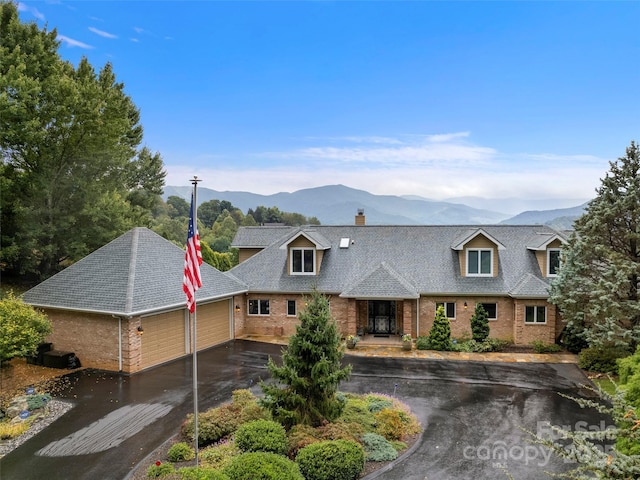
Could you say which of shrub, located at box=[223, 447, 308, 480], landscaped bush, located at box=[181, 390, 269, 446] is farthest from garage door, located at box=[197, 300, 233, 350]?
shrub, located at box=[223, 447, 308, 480]

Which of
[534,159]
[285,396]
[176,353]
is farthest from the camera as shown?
[534,159]

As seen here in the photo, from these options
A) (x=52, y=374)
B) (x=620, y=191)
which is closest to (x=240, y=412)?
(x=52, y=374)

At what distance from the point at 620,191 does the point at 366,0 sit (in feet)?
45.3

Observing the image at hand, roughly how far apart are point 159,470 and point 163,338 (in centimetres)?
934

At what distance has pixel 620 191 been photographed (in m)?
15.0

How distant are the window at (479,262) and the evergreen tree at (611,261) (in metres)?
4.65

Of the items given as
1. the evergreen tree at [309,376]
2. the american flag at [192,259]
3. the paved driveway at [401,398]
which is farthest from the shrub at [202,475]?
the american flag at [192,259]

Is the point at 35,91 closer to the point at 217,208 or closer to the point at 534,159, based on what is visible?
the point at 534,159

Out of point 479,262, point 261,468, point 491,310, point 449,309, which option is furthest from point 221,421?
point 479,262

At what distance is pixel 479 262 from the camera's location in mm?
20922

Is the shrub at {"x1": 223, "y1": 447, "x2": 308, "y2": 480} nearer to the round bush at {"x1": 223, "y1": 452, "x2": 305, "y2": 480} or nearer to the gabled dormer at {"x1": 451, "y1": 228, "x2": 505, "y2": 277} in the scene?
the round bush at {"x1": 223, "y1": 452, "x2": 305, "y2": 480}

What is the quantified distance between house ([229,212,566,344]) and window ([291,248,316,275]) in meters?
0.06

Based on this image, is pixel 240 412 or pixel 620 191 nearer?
pixel 240 412

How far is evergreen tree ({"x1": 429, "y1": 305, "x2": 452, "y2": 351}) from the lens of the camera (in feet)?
62.4
